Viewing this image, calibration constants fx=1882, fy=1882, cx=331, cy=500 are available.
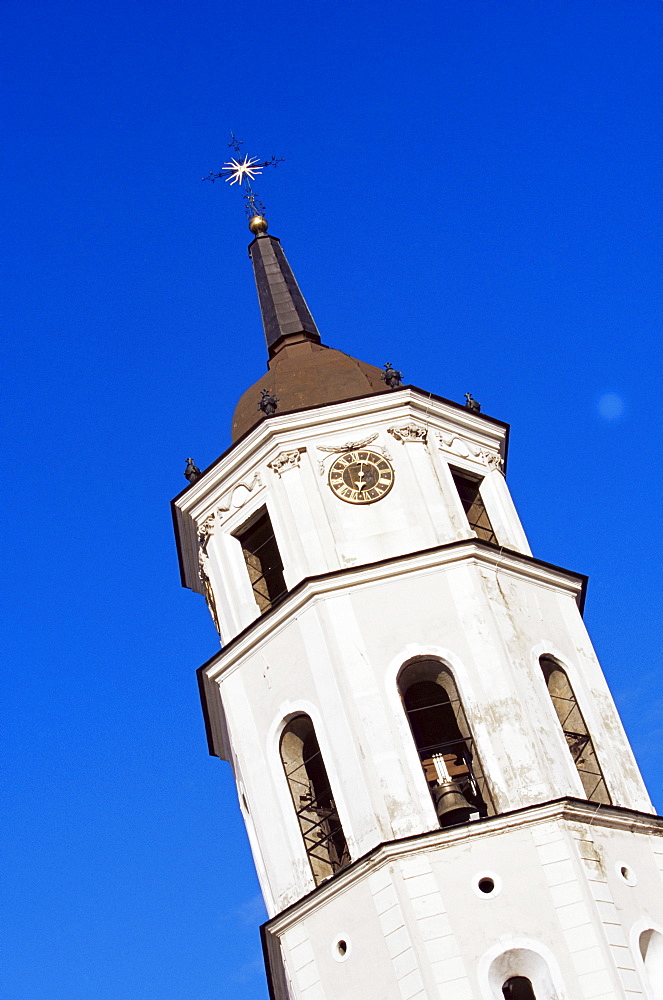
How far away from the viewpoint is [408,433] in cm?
3444

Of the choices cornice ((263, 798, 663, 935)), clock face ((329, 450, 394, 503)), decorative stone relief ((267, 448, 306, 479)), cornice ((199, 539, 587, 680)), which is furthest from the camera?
decorative stone relief ((267, 448, 306, 479))

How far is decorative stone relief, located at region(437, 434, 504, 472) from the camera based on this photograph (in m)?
35.2

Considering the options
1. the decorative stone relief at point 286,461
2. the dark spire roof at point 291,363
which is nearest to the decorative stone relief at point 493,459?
the dark spire roof at point 291,363

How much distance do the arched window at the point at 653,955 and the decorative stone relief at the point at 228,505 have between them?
10867 millimetres

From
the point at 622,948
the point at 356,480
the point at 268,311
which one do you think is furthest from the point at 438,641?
the point at 268,311

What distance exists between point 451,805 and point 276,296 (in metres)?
15.1

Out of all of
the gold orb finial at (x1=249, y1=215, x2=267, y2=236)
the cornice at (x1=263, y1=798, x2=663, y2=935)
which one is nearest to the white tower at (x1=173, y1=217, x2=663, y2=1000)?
the cornice at (x1=263, y1=798, x2=663, y2=935)

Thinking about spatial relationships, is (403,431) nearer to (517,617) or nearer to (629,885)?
(517,617)

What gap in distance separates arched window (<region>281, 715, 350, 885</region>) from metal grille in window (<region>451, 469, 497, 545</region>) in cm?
534

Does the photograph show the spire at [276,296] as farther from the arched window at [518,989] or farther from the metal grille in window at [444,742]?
the arched window at [518,989]

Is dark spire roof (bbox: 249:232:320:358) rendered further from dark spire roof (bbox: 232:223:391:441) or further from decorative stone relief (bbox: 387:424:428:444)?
decorative stone relief (bbox: 387:424:428:444)

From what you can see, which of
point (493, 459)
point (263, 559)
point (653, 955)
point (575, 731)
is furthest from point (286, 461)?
point (653, 955)

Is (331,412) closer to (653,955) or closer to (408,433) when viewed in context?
(408,433)

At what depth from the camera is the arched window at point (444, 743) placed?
2966 cm
